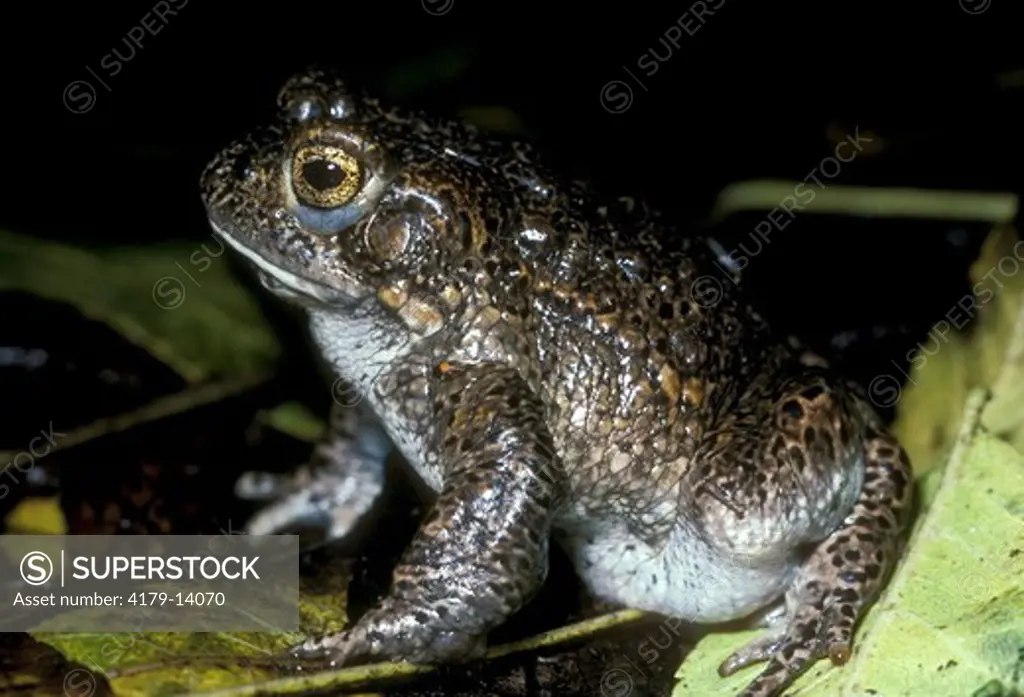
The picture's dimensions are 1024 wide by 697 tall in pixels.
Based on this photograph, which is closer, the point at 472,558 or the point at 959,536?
the point at 472,558

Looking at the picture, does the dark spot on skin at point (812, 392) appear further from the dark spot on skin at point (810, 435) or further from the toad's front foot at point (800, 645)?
the toad's front foot at point (800, 645)

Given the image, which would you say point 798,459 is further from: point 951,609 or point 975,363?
point 975,363

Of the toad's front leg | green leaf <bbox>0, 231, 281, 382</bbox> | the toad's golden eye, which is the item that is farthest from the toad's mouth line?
green leaf <bbox>0, 231, 281, 382</bbox>

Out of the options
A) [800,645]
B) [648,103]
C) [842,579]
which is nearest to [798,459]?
[842,579]

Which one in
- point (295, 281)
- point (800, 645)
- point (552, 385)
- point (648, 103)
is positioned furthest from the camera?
point (648, 103)

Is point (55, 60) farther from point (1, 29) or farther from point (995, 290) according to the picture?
point (995, 290)

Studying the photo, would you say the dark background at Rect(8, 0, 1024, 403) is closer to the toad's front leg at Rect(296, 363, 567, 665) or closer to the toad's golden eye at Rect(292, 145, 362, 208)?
the toad's golden eye at Rect(292, 145, 362, 208)

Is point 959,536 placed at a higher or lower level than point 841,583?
higher
